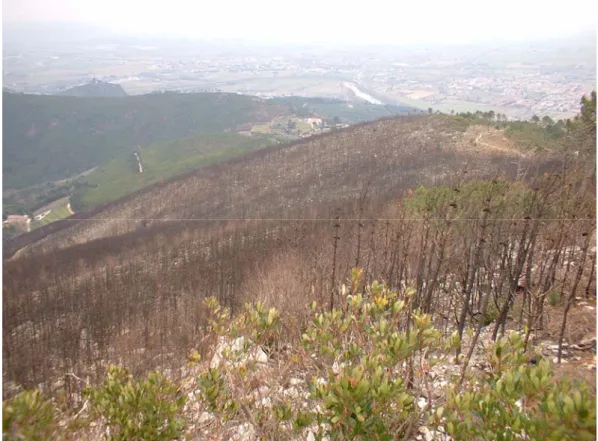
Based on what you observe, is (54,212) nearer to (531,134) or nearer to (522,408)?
(531,134)

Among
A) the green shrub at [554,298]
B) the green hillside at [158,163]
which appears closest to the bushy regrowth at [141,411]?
the green shrub at [554,298]

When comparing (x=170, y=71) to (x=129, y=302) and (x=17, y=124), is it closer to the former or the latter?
(x=17, y=124)

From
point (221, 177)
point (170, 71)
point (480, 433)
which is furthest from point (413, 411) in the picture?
point (170, 71)

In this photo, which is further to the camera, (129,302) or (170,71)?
(170,71)

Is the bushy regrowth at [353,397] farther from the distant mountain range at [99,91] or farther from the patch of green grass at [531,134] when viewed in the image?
the distant mountain range at [99,91]

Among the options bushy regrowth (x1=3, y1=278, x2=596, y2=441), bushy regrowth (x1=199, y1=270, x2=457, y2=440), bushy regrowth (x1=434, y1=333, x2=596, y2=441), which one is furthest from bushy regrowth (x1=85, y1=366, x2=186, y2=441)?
bushy regrowth (x1=434, y1=333, x2=596, y2=441)

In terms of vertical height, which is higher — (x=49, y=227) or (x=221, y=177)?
(x=221, y=177)
